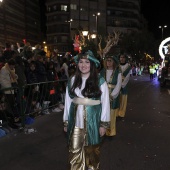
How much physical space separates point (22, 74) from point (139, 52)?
193ft

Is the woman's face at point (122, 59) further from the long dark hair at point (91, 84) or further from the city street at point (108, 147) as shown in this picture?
the long dark hair at point (91, 84)

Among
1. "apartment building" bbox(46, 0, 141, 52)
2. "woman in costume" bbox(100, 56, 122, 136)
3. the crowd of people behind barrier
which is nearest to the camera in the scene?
"woman in costume" bbox(100, 56, 122, 136)

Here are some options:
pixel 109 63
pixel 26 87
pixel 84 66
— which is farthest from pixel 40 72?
pixel 84 66

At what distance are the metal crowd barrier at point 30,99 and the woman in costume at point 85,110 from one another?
315 cm

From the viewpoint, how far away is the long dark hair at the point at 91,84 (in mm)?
3814

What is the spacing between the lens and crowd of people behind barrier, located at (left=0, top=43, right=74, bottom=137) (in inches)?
287

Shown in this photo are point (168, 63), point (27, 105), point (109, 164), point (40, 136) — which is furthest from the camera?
point (168, 63)

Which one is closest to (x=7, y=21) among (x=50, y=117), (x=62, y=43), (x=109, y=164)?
(x=62, y=43)

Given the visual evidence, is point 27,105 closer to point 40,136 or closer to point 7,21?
point 40,136

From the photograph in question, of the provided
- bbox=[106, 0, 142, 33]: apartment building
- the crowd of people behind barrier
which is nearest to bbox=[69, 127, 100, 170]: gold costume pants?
the crowd of people behind barrier

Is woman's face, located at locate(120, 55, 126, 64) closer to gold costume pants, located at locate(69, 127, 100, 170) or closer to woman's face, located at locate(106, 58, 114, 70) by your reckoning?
woman's face, located at locate(106, 58, 114, 70)

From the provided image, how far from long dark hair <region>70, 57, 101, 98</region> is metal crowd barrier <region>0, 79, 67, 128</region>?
3.14 meters

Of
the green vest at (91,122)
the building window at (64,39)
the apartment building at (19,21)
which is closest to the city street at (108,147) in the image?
the green vest at (91,122)

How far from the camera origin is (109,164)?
494cm
